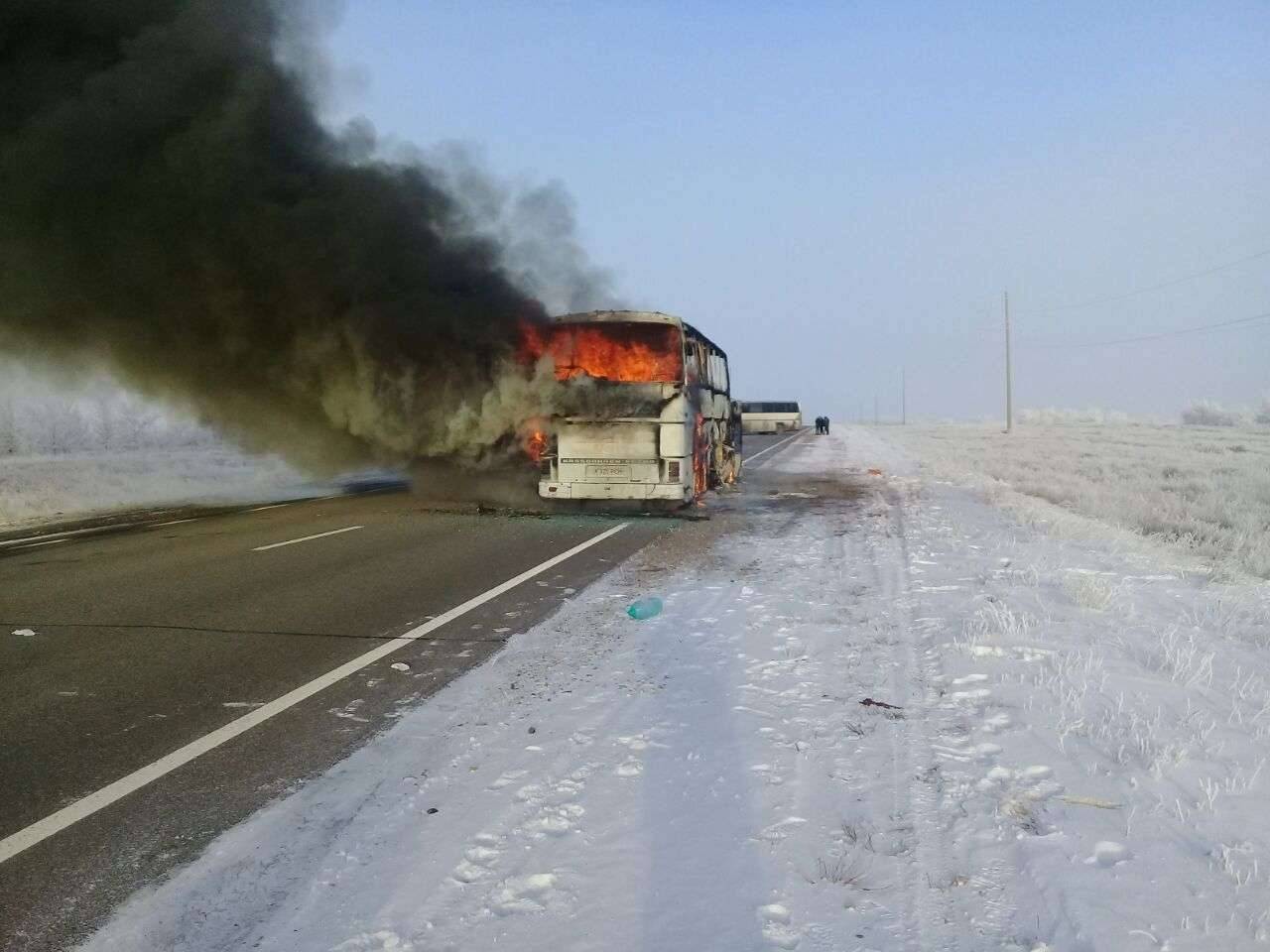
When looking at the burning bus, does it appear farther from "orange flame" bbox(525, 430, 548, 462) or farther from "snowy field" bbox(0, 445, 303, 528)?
"snowy field" bbox(0, 445, 303, 528)

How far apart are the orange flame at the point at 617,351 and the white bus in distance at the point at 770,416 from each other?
144ft

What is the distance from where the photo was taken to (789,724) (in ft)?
14.0

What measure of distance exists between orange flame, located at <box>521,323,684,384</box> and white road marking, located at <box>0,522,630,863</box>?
20.8 ft

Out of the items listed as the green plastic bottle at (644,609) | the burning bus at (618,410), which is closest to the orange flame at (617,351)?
the burning bus at (618,410)

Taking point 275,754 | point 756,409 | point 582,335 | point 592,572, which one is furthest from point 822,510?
point 756,409

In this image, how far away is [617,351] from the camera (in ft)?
41.8

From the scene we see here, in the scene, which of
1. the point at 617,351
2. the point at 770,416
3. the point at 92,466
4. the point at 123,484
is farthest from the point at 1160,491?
the point at 770,416

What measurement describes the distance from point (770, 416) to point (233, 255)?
46.6m

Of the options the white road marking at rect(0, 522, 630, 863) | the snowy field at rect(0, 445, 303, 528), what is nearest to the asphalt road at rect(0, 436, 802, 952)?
the white road marking at rect(0, 522, 630, 863)

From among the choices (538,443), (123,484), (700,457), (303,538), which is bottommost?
(303,538)

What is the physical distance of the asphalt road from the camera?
127 inches

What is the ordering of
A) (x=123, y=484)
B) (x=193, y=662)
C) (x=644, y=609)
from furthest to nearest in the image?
(x=123, y=484) < (x=644, y=609) < (x=193, y=662)

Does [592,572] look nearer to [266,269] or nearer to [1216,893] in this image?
[1216,893]

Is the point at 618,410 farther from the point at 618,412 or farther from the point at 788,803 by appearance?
the point at 788,803
